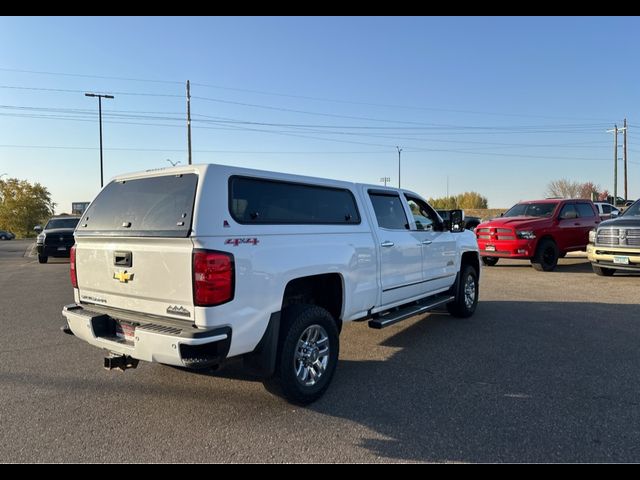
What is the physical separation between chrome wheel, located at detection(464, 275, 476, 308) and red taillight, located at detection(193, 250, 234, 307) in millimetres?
4704

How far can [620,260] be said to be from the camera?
1044 centimetres

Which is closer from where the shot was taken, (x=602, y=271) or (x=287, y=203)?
(x=287, y=203)

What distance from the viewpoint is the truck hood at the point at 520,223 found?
40.7 feet

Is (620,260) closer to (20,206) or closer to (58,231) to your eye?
(58,231)

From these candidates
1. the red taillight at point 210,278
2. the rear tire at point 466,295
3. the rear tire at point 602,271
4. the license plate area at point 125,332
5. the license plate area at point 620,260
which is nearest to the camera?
the red taillight at point 210,278

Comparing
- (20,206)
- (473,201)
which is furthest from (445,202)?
(20,206)

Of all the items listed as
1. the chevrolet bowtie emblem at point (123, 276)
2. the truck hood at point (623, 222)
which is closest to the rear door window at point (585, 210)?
the truck hood at point (623, 222)

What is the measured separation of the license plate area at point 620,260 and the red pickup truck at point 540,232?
2053 millimetres

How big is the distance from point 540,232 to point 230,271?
445 inches

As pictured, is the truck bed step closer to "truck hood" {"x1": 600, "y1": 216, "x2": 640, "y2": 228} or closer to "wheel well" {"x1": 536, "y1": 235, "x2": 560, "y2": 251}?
"truck hood" {"x1": 600, "y1": 216, "x2": 640, "y2": 228}

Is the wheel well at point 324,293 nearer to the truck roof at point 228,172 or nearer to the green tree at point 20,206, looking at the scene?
the truck roof at point 228,172

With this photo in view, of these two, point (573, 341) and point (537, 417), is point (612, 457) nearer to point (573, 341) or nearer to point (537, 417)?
Answer: point (537, 417)

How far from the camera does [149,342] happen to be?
3.32 metres

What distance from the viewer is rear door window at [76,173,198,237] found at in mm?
3439
